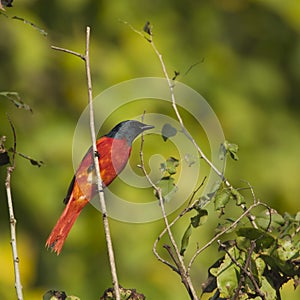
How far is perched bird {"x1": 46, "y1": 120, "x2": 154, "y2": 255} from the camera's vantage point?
1549 mm

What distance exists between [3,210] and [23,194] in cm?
18

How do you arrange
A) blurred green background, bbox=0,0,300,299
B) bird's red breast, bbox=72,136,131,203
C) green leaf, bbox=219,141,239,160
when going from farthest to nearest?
blurred green background, bbox=0,0,300,299 < green leaf, bbox=219,141,239,160 < bird's red breast, bbox=72,136,131,203

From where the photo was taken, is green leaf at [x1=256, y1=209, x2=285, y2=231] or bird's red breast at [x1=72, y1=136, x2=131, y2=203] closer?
bird's red breast at [x1=72, y1=136, x2=131, y2=203]

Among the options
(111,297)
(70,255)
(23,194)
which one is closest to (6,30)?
(23,194)

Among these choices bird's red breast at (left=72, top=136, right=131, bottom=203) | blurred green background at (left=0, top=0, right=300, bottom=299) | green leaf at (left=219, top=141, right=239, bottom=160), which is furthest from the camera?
blurred green background at (left=0, top=0, right=300, bottom=299)

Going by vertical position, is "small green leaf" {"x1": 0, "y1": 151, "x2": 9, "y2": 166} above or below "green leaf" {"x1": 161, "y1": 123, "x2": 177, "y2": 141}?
above

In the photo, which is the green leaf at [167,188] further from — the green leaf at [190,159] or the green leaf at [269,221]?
the green leaf at [269,221]

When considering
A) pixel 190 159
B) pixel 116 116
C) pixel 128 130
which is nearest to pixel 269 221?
pixel 190 159

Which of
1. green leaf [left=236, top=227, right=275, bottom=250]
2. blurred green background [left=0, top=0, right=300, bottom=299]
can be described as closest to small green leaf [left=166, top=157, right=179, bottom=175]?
green leaf [left=236, top=227, right=275, bottom=250]

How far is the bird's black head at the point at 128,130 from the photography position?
1.57 metres

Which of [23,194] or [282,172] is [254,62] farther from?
[23,194]

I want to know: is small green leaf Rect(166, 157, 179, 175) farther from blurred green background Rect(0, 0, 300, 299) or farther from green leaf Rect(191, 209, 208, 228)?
blurred green background Rect(0, 0, 300, 299)

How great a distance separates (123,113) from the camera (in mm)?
2947

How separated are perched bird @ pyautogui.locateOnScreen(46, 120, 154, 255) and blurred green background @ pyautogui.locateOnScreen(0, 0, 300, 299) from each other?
48.1 inches
